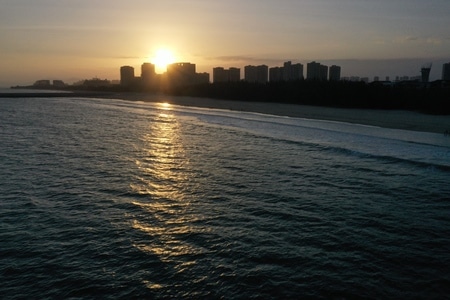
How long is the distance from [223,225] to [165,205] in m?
3.34

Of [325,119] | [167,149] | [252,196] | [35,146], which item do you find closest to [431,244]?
[252,196]

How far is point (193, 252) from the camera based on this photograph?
11344 mm

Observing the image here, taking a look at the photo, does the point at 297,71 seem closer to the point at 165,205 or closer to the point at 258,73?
the point at 258,73

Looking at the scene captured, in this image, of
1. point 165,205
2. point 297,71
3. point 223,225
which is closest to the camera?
point 223,225

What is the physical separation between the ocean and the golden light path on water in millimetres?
64

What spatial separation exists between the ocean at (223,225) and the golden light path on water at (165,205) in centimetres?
6

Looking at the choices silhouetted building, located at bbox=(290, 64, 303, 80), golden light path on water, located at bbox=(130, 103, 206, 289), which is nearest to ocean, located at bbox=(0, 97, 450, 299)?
golden light path on water, located at bbox=(130, 103, 206, 289)

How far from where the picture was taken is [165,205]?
51.8 ft

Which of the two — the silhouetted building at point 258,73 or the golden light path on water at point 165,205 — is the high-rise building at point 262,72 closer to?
the silhouetted building at point 258,73

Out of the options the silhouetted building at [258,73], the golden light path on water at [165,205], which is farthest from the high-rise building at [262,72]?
the golden light path on water at [165,205]

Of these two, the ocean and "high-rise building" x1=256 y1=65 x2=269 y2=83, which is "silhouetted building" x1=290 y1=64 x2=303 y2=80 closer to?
"high-rise building" x1=256 y1=65 x2=269 y2=83

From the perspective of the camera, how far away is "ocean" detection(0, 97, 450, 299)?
9680 mm

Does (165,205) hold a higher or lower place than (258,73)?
lower

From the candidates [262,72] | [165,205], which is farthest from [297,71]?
[165,205]
